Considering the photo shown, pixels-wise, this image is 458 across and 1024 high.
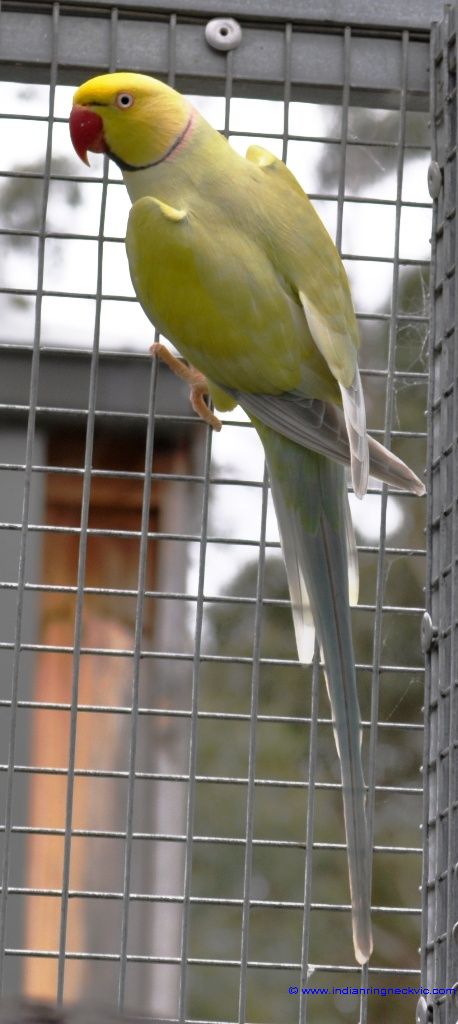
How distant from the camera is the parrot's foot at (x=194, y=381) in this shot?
4.08 ft

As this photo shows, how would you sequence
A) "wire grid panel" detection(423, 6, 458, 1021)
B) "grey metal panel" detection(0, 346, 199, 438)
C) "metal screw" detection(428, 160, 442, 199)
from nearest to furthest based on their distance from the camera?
"wire grid panel" detection(423, 6, 458, 1021), "metal screw" detection(428, 160, 442, 199), "grey metal panel" detection(0, 346, 199, 438)

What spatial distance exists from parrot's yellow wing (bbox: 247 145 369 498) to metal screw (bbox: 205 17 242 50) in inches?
4.1

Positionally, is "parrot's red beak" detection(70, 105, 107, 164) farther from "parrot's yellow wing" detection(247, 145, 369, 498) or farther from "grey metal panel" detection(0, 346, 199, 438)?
"grey metal panel" detection(0, 346, 199, 438)

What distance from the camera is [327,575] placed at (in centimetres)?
118

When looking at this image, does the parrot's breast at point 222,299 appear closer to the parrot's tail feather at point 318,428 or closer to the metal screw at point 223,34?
the parrot's tail feather at point 318,428

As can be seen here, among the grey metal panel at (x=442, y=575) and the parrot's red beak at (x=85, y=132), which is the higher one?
the parrot's red beak at (x=85, y=132)

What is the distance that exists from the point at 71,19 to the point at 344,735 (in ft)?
1.90

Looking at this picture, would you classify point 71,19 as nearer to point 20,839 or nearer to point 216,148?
point 216,148

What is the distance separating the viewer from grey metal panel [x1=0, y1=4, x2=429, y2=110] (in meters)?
1.17

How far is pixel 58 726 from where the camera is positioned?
267 centimetres

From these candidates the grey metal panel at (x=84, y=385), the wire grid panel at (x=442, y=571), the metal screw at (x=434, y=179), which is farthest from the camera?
the grey metal panel at (x=84, y=385)

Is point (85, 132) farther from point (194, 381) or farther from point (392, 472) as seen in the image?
point (392, 472)

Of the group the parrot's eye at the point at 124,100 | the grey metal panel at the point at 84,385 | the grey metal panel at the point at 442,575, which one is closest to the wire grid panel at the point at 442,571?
the grey metal panel at the point at 442,575

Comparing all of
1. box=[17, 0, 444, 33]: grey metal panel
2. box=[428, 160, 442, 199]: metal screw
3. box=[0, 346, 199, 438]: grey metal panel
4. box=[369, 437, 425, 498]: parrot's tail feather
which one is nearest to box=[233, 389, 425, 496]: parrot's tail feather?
box=[369, 437, 425, 498]: parrot's tail feather
